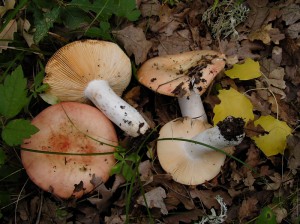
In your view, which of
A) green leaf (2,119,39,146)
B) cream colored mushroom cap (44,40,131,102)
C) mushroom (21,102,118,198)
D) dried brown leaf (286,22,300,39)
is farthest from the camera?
dried brown leaf (286,22,300,39)

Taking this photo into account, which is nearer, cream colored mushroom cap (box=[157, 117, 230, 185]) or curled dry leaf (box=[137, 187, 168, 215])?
curled dry leaf (box=[137, 187, 168, 215])

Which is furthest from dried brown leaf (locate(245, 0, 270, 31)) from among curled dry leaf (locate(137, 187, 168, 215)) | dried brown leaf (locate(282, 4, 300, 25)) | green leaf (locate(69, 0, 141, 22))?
curled dry leaf (locate(137, 187, 168, 215))

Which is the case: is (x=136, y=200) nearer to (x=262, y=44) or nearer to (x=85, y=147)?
(x=85, y=147)

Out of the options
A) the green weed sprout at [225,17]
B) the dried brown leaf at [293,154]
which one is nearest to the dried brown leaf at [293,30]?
the green weed sprout at [225,17]

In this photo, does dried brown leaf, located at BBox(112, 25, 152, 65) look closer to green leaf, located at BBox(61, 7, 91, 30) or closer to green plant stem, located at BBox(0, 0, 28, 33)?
green leaf, located at BBox(61, 7, 91, 30)

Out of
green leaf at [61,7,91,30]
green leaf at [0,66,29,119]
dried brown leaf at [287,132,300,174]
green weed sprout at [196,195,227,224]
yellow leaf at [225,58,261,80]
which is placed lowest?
green weed sprout at [196,195,227,224]

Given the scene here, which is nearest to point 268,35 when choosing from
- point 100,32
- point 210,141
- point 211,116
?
point 211,116

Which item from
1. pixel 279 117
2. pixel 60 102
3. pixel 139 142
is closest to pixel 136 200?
pixel 139 142
